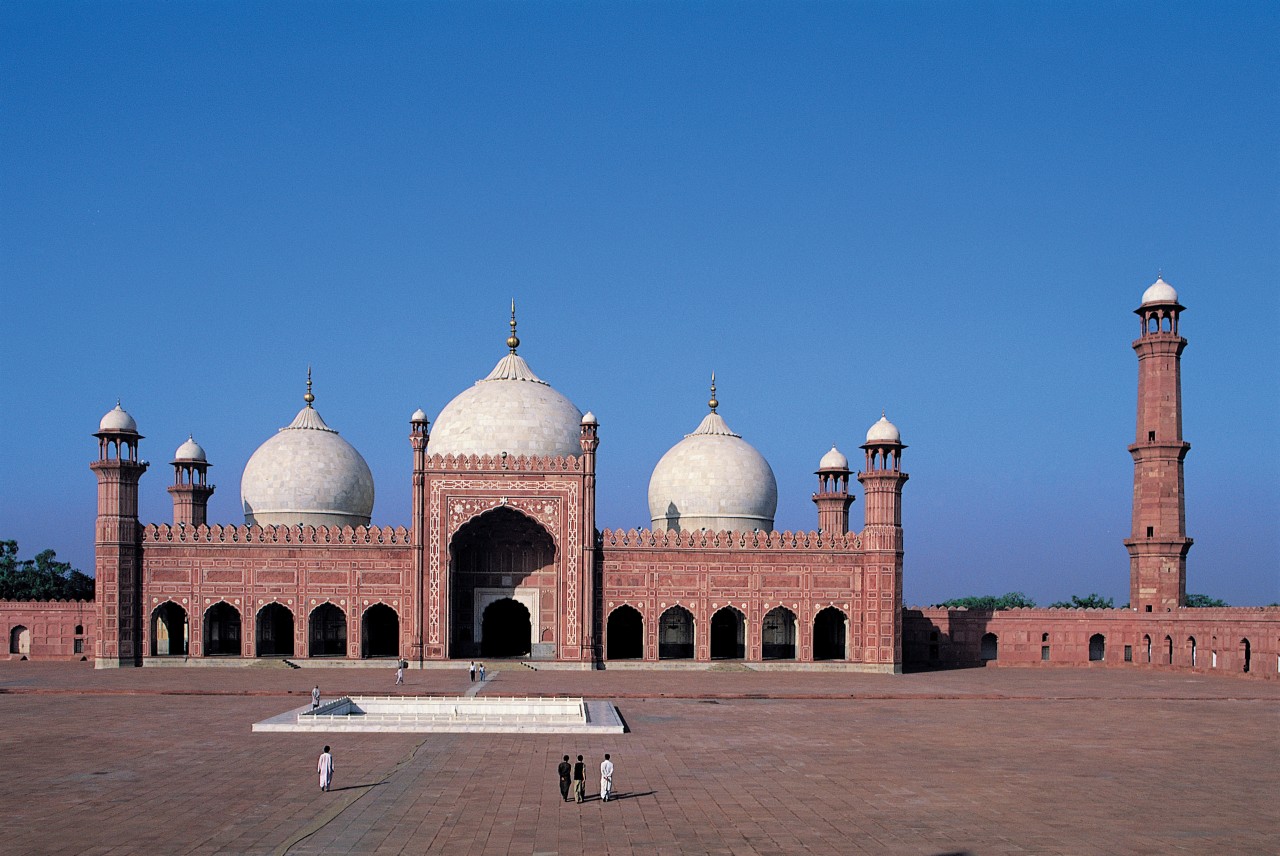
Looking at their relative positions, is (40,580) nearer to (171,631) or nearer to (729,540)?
(171,631)

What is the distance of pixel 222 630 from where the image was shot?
34.8 meters

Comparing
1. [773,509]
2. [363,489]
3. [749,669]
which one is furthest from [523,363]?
[749,669]

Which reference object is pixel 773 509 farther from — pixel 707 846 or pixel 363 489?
pixel 707 846

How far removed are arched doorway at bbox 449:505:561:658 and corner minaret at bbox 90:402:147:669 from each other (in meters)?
8.11

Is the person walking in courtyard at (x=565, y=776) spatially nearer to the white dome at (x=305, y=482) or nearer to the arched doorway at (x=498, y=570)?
the arched doorway at (x=498, y=570)

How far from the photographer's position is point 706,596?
108 feet

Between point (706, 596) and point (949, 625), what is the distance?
814cm

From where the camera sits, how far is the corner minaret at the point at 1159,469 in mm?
35625

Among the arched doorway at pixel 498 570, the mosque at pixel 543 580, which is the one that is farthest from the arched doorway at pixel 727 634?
the arched doorway at pixel 498 570

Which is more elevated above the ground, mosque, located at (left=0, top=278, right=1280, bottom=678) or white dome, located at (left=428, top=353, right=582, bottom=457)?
white dome, located at (left=428, top=353, right=582, bottom=457)

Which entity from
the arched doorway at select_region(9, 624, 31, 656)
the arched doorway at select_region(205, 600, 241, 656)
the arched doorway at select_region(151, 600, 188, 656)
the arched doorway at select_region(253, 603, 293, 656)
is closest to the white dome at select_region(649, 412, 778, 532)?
the arched doorway at select_region(253, 603, 293, 656)

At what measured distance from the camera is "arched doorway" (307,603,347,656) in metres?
34.0

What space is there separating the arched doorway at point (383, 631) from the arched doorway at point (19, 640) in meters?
10.1

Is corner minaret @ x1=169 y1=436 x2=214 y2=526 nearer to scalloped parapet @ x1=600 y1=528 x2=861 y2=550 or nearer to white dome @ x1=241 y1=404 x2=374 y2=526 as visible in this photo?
white dome @ x1=241 y1=404 x2=374 y2=526
